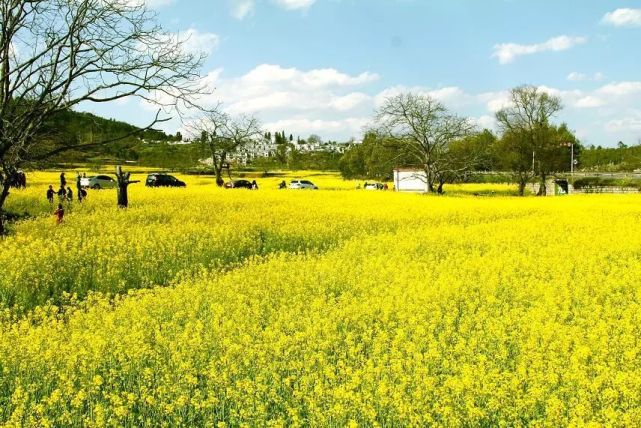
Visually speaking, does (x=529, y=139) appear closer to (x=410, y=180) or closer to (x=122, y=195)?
(x=410, y=180)

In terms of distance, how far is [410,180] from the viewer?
189 ft

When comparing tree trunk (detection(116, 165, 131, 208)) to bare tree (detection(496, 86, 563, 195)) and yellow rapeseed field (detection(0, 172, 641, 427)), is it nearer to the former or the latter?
yellow rapeseed field (detection(0, 172, 641, 427))

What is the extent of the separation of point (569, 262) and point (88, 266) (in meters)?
9.87

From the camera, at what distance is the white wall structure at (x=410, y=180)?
184ft

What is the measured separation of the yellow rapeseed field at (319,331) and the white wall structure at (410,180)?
4031 cm

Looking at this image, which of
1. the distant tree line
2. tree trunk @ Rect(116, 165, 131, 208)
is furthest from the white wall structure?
tree trunk @ Rect(116, 165, 131, 208)

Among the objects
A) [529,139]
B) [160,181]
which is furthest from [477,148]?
[160,181]

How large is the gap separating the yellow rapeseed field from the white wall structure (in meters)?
40.3

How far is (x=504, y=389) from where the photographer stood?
5227 millimetres

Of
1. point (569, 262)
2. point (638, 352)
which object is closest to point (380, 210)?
point (569, 262)

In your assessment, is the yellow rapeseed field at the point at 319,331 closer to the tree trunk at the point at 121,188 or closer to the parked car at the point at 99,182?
the tree trunk at the point at 121,188

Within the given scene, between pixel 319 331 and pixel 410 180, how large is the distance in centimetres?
5129

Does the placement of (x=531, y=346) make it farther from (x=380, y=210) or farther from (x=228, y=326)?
(x=380, y=210)

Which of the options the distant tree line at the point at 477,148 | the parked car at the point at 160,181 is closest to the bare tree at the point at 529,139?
the distant tree line at the point at 477,148
